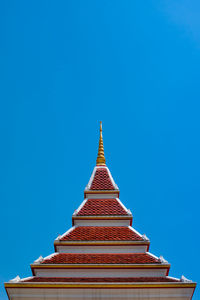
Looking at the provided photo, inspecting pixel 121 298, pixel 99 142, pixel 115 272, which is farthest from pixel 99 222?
pixel 99 142

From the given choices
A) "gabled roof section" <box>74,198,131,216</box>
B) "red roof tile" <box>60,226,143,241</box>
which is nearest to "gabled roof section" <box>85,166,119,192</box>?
"gabled roof section" <box>74,198,131,216</box>

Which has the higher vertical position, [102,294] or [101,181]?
[101,181]

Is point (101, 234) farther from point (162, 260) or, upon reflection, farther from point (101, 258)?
point (162, 260)

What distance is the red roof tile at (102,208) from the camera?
15.1 metres

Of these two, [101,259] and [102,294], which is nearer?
[102,294]

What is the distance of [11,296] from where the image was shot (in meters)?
11.0

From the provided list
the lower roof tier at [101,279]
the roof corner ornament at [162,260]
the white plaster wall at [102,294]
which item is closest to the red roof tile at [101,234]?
the roof corner ornament at [162,260]

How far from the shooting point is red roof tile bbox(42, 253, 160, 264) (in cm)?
1226

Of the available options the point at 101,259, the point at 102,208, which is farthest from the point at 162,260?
the point at 102,208

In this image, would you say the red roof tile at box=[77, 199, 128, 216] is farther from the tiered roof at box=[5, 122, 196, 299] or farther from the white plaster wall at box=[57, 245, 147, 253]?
the white plaster wall at box=[57, 245, 147, 253]

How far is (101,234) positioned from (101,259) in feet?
4.92

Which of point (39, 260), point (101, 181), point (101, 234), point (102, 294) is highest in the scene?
point (101, 181)

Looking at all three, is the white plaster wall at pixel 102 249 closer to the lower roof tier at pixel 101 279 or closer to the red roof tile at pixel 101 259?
the red roof tile at pixel 101 259

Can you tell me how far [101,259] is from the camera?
1251cm
